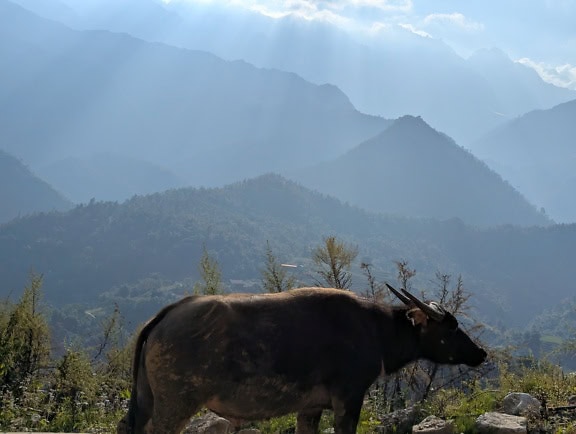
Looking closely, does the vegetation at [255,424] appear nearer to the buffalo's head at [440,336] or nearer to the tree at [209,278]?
the tree at [209,278]

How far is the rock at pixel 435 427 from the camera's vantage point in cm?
758

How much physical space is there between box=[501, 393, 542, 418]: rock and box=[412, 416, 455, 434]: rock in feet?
3.69

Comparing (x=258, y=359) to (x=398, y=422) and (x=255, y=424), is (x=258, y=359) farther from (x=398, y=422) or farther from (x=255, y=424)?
(x=398, y=422)

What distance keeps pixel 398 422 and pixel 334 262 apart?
5954mm

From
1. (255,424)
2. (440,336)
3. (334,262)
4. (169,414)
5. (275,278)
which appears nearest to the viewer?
(169,414)

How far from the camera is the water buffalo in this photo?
5.63 m

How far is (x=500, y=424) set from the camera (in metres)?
7.62

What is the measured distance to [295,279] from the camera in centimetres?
1628

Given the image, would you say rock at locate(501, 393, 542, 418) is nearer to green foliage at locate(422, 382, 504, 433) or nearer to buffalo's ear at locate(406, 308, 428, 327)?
green foliage at locate(422, 382, 504, 433)

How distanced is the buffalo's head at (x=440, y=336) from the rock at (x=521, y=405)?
44.4 inches

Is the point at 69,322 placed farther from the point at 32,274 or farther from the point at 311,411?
the point at 311,411

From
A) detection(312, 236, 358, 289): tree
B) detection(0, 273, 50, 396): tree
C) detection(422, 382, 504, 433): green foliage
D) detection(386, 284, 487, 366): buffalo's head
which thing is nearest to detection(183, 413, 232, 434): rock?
detection(386, 284, 487, 366): buffalo's head

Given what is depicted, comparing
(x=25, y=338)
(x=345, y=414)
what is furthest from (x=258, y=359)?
(x=25, y=338)

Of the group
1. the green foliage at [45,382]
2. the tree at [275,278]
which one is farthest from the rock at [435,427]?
the tree at [275,278]
